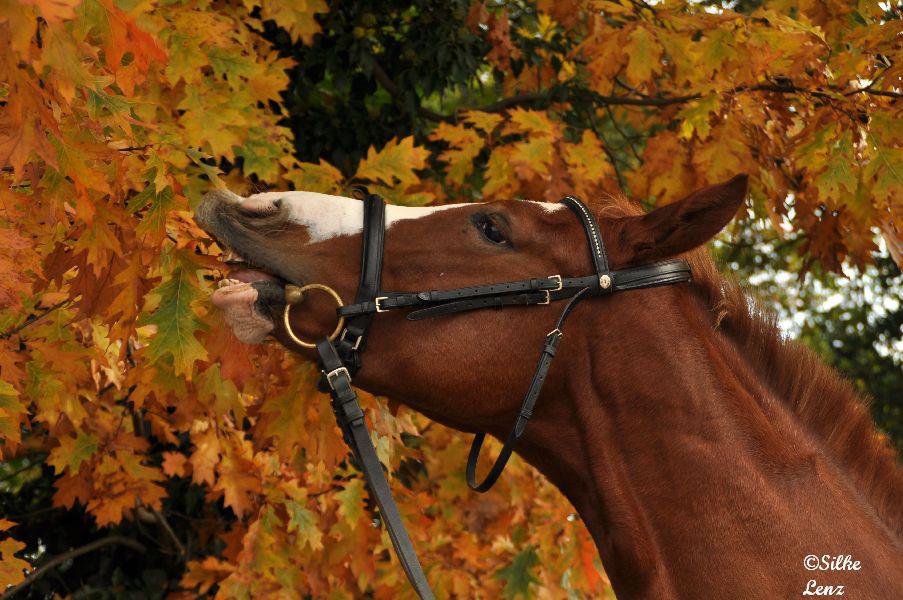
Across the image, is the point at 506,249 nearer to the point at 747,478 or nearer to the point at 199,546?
the point at 747,478

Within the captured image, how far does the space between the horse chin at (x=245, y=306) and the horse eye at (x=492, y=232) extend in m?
0.64

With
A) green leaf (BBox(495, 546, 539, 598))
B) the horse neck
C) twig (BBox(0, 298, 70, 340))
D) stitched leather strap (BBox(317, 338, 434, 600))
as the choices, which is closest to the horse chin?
stitched leather strap (BBox(317, 338, 434, 600))

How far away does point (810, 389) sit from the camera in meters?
2.68

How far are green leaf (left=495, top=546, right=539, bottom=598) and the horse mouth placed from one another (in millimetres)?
2417

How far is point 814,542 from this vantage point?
2.40 meters

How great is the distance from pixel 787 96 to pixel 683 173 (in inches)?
23.6

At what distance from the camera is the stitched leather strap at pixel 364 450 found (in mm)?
2533

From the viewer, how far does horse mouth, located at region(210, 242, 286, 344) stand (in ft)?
8.23

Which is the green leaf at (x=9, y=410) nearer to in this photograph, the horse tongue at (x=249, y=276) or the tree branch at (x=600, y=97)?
the horse tongue at (x=249, y=276)

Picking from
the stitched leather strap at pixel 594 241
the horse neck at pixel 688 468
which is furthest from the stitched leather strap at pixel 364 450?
the stitched leather strap at pixel 594 241

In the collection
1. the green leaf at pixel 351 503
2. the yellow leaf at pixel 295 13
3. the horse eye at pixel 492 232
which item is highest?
the horse eye at pixel 492 232

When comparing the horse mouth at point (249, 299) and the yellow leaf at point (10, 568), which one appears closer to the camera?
the horse mouth at point (249, 299)

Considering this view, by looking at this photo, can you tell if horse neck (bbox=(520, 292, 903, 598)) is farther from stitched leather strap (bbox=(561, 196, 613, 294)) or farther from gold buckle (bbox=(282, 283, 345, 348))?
gold buckle (bbox=(282, 283, 345, 348))

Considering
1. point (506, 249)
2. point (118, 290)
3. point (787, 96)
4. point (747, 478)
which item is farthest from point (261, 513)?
point (787, 96)
